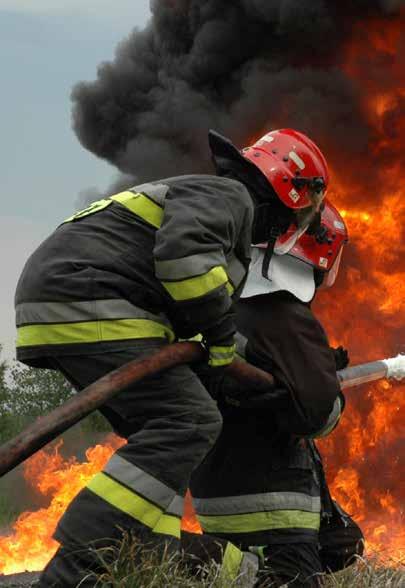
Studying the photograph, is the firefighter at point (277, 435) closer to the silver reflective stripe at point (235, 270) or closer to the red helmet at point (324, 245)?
the red helmet at point (324, 245)

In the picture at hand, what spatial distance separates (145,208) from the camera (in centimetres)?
373

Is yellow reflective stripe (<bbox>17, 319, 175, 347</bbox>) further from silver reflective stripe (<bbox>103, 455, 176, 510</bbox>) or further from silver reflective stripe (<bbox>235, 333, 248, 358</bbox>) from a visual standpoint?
silver reflective stripe (<bbox>235, 333, 248, 358</bbox>)

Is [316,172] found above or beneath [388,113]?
above

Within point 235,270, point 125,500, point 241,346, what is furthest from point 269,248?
point 125,500

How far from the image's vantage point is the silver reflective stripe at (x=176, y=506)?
3.57m

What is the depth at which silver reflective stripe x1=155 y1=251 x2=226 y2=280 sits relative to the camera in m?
3.49

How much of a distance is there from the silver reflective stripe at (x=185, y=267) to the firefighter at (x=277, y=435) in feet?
2.68

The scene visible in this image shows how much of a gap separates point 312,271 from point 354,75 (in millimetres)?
8648

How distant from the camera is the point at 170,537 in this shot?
3600 mm

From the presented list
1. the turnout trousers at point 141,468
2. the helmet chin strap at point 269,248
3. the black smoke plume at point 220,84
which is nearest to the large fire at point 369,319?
the black smoke plume at point 220,84

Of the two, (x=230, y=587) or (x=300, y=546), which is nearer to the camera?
(x=230, y=587)

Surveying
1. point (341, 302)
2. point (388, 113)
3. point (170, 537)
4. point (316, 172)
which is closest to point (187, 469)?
point (170, 537)

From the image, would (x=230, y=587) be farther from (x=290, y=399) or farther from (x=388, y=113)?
(x=388, y=113)

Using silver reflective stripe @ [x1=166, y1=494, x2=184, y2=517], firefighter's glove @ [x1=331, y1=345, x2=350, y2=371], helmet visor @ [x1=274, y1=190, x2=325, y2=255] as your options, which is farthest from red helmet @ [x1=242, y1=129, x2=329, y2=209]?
silver reflective stripe @ [x1=166, y1=494, x2=184, y2=517]
